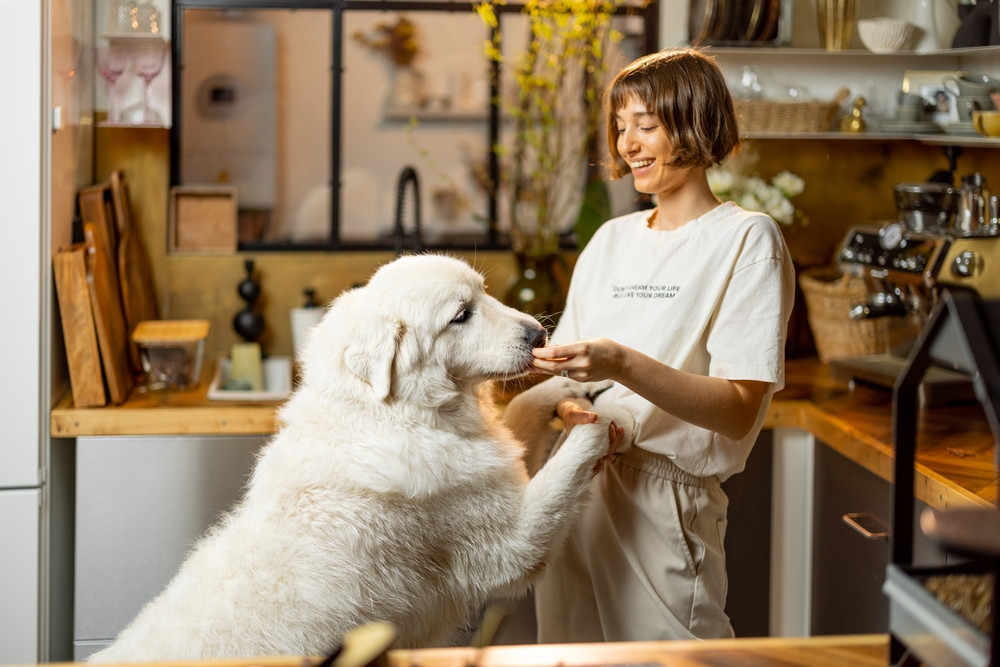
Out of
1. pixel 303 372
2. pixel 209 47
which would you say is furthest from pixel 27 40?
pixel 209 47

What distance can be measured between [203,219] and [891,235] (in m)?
2.27

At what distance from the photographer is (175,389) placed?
3.03 m

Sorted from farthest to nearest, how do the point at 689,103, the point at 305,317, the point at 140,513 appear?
the point at 305,317, the point at 140,513, the point at 689,103

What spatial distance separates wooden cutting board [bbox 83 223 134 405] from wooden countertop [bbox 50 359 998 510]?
0.20 ft

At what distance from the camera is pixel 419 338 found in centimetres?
159

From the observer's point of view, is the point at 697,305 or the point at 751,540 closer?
the point at 697,305

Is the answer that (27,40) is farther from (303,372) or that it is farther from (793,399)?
(793,399)

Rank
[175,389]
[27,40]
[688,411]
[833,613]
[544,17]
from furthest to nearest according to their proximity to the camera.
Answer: [544,17], [175,389], [833,613], [27,40], [688,411]

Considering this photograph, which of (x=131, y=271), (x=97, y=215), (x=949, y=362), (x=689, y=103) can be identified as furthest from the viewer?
(x=131, y=271)

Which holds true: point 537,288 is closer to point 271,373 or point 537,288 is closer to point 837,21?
point 271,373

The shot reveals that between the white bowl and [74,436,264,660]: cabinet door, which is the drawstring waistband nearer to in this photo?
[74,436,264,660]: cabinet door

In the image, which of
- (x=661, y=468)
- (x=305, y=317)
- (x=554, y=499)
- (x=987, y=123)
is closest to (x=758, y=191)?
(x=987, y=123)

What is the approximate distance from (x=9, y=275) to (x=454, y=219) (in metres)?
3.24

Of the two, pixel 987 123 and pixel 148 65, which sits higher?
pixel 148 65
